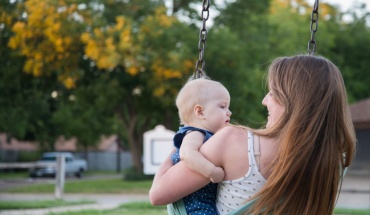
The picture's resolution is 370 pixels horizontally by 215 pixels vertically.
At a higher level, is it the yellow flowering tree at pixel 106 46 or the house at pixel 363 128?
the yellow flowering tree at pixel 106 46

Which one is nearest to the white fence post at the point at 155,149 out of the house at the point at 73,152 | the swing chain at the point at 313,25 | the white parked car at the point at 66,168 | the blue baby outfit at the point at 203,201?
the swing chain at the point at 313,25

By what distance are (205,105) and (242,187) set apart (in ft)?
1.34

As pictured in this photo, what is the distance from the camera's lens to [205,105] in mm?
2863

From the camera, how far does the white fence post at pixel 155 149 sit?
16.6 meters

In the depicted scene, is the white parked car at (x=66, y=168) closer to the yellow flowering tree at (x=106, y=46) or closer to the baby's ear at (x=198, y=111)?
the yellow flowering tree at (x=106, y=46)

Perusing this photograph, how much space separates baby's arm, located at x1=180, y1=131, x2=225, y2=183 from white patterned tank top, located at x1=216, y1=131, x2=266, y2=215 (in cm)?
6

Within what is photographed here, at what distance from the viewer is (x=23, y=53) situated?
883 inches

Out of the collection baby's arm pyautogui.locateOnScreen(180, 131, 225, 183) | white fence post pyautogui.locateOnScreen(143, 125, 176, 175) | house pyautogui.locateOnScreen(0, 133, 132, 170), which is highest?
baby's arm pyautogui.locateOnScreen(180, 131, 225, 183)

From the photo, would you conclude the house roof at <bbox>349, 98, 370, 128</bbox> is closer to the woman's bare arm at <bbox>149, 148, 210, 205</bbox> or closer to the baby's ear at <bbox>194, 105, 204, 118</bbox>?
Result: the baby's ear at <bbox>194, 105, 204, 118</bbox>

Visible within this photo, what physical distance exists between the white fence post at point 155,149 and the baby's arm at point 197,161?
13.6 m

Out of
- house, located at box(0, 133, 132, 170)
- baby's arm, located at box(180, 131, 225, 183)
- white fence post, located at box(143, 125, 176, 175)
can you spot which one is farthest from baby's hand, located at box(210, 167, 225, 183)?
house, located at box(0, 133, 132, 170)

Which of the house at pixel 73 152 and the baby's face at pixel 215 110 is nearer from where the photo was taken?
the baby's face at pixel 215 110

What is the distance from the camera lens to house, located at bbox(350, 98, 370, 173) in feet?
126

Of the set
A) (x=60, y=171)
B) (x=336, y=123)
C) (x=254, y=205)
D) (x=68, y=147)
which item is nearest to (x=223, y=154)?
(x=254, y=205)
